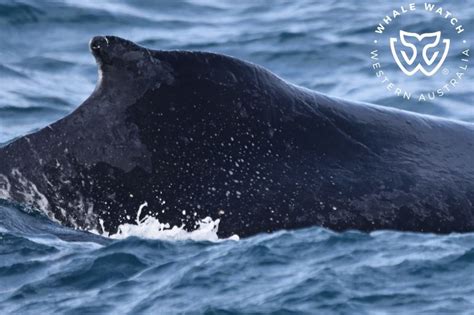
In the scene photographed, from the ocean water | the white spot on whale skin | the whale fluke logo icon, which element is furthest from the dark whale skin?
the whale fluke logo icon

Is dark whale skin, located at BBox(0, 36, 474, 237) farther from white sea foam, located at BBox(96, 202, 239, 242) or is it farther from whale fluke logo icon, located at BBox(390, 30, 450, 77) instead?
whale fluke logo icon, located at BBox(390, 30, 450, 77)

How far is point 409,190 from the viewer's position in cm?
837

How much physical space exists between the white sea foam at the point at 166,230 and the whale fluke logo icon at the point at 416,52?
841cm

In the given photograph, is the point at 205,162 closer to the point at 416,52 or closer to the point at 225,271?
the point at 225,271

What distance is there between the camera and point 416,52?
54.4 ft

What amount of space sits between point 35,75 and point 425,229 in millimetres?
8438

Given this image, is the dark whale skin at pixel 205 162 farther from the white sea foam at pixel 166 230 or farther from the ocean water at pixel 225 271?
the ocean water at pixel 225 271

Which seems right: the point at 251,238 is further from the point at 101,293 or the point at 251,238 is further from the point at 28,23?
the point at 28,23

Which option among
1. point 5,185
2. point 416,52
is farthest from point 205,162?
point 416,52

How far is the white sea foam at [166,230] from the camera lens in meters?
7.94

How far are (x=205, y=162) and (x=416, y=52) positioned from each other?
29.4 ft

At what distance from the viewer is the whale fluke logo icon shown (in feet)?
52.7

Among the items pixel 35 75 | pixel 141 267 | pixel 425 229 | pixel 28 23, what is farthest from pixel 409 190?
pixel 28 23

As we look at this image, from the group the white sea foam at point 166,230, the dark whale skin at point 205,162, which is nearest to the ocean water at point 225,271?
the white sea foam at point 166,230
